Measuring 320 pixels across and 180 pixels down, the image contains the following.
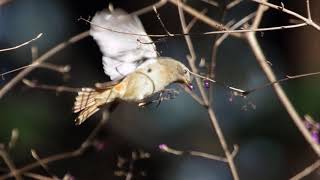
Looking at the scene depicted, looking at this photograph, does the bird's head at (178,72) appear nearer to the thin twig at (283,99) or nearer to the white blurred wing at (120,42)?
the white blurred wing at (120,42)

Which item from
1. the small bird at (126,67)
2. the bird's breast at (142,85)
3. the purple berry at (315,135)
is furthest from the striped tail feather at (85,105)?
the purple berry at (315,135)

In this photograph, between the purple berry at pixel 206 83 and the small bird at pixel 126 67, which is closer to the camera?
the purple berry at pixel 206 83

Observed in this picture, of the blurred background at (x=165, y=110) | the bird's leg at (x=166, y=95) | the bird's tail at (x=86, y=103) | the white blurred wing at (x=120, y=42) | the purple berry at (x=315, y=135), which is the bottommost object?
the blurred background at (x=165, y=110)

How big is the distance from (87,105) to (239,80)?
4052 mm

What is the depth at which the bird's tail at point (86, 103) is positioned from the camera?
2.56 m

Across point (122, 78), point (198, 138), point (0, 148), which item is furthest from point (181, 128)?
point (0, 148)

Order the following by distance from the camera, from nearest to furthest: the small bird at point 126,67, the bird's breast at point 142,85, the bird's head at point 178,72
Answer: the small bird at point 126,67 < the bird's head at point 178,72 < the bird's breast at point 142,85

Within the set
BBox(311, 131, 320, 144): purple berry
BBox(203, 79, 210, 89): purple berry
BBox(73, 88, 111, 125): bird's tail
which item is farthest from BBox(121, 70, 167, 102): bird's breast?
BBox(311, 131, 320, 144): purple berry

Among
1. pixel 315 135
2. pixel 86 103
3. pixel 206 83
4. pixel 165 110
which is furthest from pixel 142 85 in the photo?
pixel 165 110

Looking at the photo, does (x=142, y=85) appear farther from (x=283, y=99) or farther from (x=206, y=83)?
(x=283, y=99)

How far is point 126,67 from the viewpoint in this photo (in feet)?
8.51

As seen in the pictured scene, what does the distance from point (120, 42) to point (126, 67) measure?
0.77ft

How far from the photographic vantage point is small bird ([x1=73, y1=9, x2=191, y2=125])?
230 cm

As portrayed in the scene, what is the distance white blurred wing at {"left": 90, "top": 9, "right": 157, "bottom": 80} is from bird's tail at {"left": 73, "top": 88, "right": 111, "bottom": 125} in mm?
142
